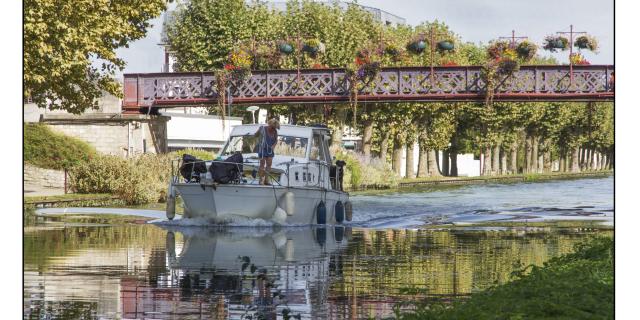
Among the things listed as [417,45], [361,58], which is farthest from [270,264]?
[361,58]

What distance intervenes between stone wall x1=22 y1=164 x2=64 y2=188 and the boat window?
19.2m

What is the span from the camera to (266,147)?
103 ft

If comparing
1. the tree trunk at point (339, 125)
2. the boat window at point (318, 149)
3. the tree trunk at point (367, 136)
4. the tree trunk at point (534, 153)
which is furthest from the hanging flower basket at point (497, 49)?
the tree trunk at point (534, 153)

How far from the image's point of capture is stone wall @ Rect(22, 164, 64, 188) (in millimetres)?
52188

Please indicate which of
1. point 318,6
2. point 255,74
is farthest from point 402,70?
point 318,6

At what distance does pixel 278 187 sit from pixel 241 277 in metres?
13.2

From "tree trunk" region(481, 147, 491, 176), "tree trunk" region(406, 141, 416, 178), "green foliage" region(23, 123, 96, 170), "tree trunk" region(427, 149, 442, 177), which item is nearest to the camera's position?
"green foliage" region(23, 123, 96, 170)

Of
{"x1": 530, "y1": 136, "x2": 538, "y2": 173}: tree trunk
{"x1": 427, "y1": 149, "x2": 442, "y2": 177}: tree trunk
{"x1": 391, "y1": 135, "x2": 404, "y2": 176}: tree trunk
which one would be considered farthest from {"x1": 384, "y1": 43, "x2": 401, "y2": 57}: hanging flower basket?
{"x1": 530, "y1": 136, "x2": 538, "y2": 173}: tree trunk

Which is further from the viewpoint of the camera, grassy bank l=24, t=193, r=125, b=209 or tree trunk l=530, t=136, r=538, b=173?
tree trunk l=530, t=136, r=538, b=173

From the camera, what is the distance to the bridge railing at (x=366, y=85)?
2746 inches

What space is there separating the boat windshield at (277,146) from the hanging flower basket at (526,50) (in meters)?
35.3

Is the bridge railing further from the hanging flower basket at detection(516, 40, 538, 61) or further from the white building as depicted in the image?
the white building
